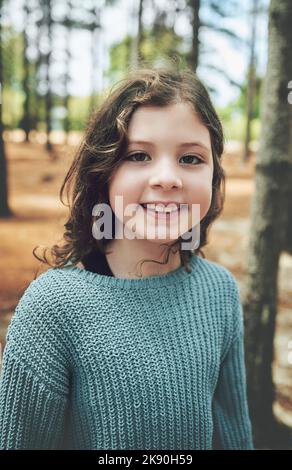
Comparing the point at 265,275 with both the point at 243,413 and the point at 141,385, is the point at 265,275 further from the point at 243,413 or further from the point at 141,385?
the point at 141,385

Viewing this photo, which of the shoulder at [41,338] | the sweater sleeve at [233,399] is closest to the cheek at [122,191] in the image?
the shoulder at [41,338]

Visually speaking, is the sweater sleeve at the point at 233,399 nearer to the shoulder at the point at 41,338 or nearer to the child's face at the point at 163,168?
the child's face at the point at 163,168

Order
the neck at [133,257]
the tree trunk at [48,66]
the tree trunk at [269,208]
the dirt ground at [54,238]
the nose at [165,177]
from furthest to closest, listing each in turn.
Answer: the tree trunk at [48,66], the dirt ground at [54,238], the tree trunk at [269,208], the neck at [133,257], the nose at [165,177]

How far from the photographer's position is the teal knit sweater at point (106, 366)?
108cm

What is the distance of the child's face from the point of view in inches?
42.5

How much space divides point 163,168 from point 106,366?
1.59ft

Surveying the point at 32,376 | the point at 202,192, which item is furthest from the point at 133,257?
the point at 32,376

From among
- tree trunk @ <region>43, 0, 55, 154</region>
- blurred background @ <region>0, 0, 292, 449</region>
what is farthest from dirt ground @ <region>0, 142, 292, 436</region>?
tree trunk @ <region>43, 0, 55, 154</region>

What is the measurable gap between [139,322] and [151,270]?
15 centimetres

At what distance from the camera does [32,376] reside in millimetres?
1067

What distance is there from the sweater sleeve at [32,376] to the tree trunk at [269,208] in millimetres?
1357

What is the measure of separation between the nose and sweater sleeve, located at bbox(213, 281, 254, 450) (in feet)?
1.51

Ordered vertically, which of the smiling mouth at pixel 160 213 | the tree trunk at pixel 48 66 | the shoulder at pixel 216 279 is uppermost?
the tree trunk at pixel 48 66

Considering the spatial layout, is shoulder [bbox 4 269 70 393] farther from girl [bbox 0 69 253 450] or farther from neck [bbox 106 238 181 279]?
neck [bbox 106 238 181 279]
